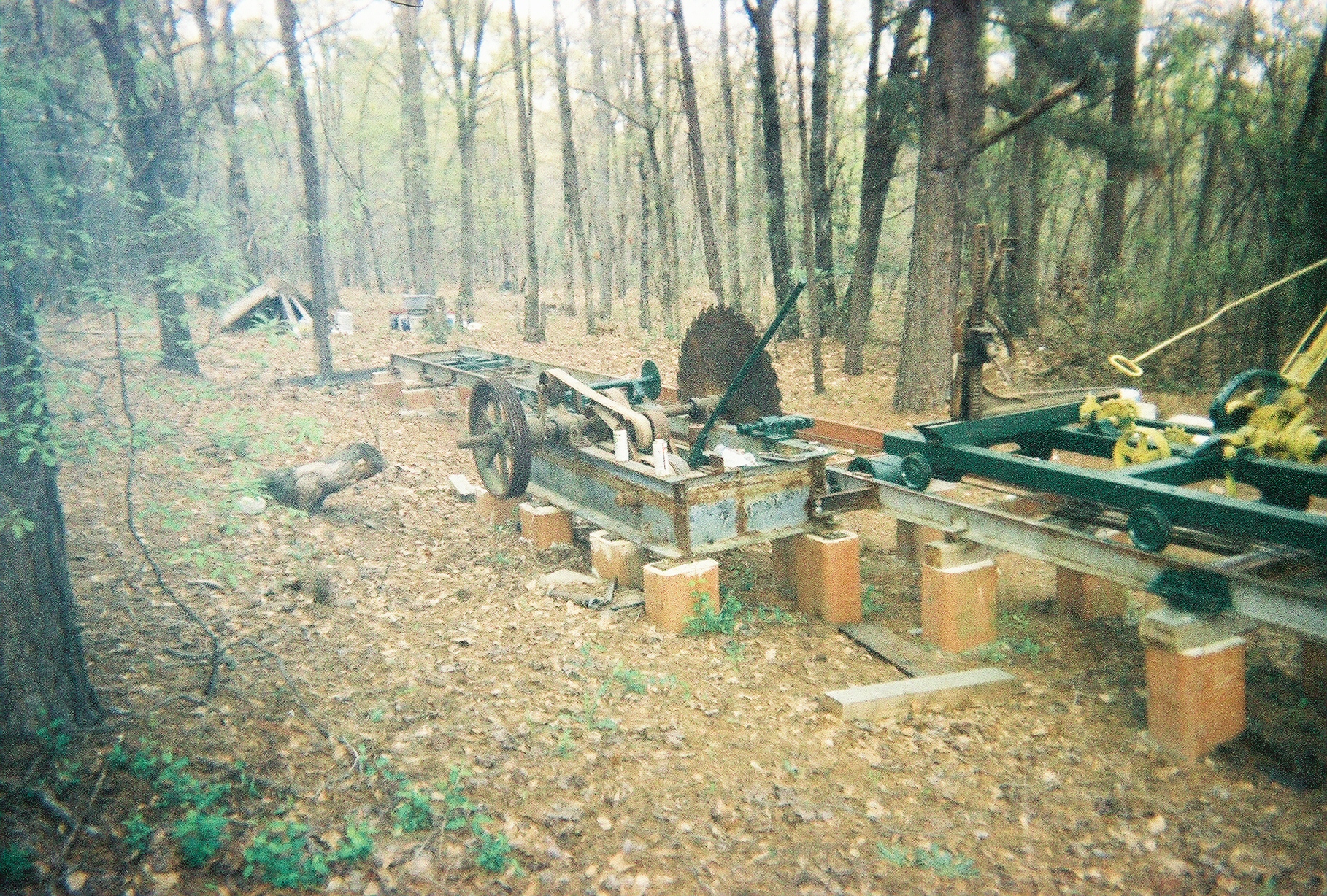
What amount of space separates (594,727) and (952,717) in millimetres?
1944

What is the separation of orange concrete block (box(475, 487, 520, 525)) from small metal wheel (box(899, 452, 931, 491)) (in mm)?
3673

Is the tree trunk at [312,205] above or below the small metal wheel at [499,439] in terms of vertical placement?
above

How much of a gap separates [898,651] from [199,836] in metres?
3.83

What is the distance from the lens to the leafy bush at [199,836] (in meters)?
3.10

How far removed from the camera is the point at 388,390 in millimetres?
11875

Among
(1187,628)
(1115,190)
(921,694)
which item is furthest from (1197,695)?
(1115,190)

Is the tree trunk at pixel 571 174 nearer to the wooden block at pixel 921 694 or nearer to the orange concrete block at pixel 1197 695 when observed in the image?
the wooden block at pixel 921 694

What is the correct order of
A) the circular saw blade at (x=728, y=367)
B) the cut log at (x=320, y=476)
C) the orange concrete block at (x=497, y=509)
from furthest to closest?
the orange concrete block at (x=497, y=509) → the cut log at (x=320, y=476) → the circular saw blade at (x=728, y=367)

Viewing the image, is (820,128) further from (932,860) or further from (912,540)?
(932,860)

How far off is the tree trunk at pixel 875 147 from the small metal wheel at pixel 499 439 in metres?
7.14

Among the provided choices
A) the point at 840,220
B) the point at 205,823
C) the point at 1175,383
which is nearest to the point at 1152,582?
the point at 205,823

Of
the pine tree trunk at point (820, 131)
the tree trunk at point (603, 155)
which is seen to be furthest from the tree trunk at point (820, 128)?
the tree trunk at point (603, 155)

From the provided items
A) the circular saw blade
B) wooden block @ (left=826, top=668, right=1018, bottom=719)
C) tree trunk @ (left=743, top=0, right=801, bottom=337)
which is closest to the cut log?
the circular saw blade

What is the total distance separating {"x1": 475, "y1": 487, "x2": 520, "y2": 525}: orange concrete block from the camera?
767cm
